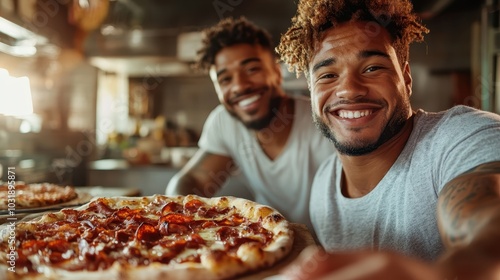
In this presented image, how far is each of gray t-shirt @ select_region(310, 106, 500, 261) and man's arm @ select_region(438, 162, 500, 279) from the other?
0.31 ft

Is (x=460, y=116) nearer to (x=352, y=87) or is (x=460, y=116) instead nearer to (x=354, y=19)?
(x=352, y=87)

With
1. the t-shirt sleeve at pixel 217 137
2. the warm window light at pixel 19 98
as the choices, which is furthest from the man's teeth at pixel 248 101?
the warm window light at pixel 19 98

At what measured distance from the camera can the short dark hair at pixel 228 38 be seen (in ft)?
8.89

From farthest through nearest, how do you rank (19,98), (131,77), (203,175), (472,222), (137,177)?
(131,77) < (137,177) < (19,98) < (203,175) < (472,222)

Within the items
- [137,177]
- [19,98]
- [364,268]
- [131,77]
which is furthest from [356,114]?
[131,77]

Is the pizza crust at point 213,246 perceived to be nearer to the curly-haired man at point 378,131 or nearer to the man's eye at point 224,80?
the curly-haired man at point 378,131

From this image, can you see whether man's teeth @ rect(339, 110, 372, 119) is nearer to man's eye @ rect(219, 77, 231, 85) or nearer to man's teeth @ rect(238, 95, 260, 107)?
man's teeth @ rect(238, 95, 260, 107)

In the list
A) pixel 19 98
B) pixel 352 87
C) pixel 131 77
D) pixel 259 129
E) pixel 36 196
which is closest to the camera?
pixel 352 87

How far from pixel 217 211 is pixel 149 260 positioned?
2.11 feet

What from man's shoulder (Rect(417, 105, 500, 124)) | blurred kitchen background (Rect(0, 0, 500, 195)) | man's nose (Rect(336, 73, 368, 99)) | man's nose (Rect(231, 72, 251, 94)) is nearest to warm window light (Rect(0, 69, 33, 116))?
blurred kitchen background (Rect(0, 0, 500, 195))

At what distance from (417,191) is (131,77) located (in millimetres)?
7225

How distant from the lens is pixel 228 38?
2.71 metres

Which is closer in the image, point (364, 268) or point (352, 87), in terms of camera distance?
point (364, 268)

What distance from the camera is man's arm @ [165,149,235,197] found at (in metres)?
2.77
